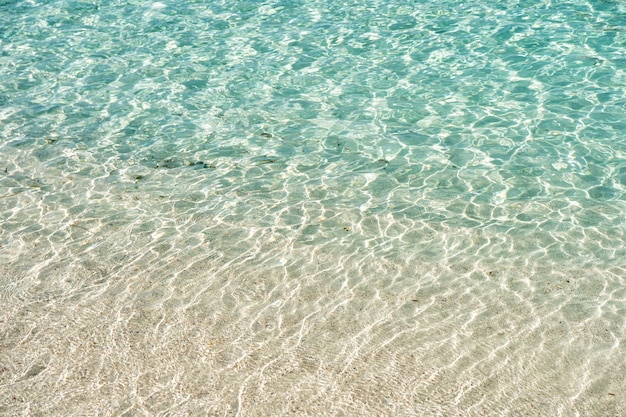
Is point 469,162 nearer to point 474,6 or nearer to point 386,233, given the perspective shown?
point 386,233

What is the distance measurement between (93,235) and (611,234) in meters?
4.72

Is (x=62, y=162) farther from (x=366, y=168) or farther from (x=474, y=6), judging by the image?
(x=474, y=6)

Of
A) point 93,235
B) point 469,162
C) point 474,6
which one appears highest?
point 93,235

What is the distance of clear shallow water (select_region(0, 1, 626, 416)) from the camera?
15.6 ft

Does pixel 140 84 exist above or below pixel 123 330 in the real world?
below

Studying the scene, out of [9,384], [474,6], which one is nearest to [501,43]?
[474,6]

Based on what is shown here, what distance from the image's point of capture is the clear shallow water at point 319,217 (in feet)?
15.6

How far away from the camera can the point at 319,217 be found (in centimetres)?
676

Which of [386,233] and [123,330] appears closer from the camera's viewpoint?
[123,330]

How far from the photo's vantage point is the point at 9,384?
15.4ft

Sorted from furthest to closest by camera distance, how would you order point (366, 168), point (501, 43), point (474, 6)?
point (474, 6) < point (501, 43) < point (366, 168)

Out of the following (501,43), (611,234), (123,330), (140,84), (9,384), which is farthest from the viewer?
(501,43)

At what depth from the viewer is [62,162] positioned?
26.2 feet

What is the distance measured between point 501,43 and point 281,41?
339 centimetres
